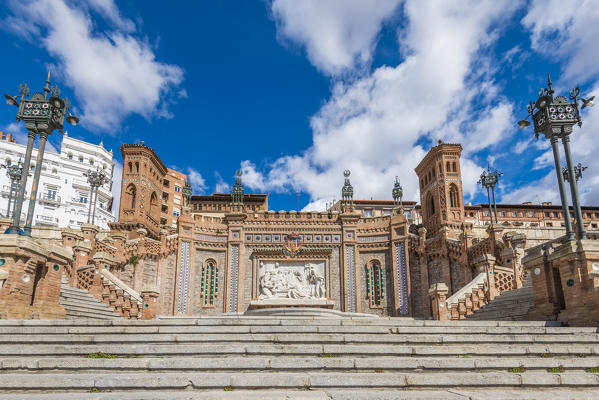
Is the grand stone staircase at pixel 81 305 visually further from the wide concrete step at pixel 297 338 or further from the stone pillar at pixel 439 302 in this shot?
the stone pillar at pixel 439 302

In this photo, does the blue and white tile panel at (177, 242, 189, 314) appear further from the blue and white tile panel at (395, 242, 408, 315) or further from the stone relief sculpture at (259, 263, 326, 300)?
the blue and white tile panel at (395, 242, 408, 315)

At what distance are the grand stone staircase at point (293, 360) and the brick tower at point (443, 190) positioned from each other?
28.0 m

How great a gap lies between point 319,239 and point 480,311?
16384 millimetres

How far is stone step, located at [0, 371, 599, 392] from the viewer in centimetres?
717

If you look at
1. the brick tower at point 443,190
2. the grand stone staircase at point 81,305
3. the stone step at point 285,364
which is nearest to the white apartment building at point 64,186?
the brick tower at point 443,190

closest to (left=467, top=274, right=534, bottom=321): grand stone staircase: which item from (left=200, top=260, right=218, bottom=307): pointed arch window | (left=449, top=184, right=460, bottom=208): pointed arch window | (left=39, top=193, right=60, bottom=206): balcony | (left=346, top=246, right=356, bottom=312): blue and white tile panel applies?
(left=346, top=246, right=356, bottom=312): blue and white tile panel

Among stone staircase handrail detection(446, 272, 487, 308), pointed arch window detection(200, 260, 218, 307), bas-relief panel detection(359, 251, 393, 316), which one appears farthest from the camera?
bas-relief panel detection(359, 251, 393, 316)

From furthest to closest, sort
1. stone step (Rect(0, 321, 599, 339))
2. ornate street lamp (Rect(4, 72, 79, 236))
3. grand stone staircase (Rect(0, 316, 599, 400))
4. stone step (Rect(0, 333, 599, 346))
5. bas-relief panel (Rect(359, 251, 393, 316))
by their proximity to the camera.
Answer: bas-relief panel (Rect(359, 251, 393, 316)), ornate street lamp (Rect(4, 72, 79, 236)), stone step (Rect(0, 321, 599, 339)), stone step (Rect(0, 333, 599, 346)), grand stone staircase (Rect(0, 316, 599, 400))

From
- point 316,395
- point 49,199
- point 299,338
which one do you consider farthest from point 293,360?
point 49,199

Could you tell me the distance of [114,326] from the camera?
10.4m

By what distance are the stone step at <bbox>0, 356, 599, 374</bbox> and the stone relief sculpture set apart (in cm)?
2310

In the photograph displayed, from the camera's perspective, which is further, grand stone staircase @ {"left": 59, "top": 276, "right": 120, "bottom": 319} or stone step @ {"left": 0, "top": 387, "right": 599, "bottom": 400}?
grand stone staircase @ {"left": 59, "top": 276, "right": 120, "bottom": 319}

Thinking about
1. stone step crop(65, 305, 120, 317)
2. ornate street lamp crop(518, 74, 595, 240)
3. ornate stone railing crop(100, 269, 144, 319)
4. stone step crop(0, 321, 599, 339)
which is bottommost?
stone step crop(0, 321, 599, 339)

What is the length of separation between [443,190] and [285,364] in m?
33.9
